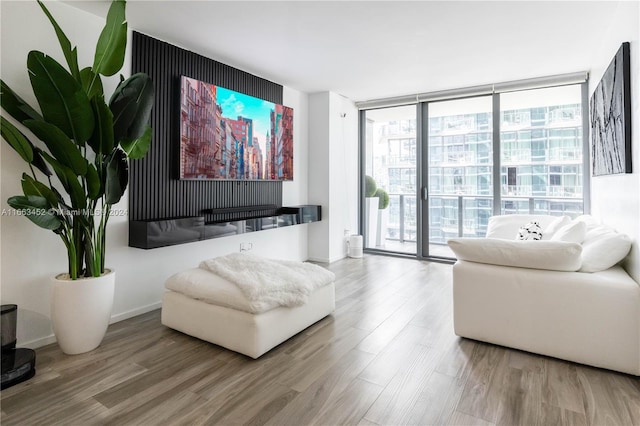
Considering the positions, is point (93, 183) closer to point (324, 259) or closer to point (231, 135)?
point (231, 135)

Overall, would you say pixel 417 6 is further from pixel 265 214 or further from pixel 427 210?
pixel 427 210

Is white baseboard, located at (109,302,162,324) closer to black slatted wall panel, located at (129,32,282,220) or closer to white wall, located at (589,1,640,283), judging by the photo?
black slatted wall panel, located at (129,32,282,220)

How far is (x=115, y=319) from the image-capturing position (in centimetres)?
289

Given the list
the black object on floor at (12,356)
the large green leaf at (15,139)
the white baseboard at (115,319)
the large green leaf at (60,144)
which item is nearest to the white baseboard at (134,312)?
the white baseboard at (115,319)

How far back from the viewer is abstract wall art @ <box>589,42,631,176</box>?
2266 mm

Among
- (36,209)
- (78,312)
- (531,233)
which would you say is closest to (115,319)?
(78,312)

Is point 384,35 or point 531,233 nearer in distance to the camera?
point 384,35

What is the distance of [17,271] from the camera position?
234 cm

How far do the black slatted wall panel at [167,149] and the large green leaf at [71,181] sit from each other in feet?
2.17

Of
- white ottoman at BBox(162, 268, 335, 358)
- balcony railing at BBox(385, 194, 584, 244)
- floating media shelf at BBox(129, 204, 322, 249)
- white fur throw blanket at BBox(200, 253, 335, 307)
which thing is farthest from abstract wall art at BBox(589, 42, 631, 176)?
floating media shelf at BBox(129, 204, 322, 249)

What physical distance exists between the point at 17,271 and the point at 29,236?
0.24 metres

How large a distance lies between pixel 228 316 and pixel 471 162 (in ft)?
13.4

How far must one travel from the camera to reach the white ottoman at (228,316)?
2.27m

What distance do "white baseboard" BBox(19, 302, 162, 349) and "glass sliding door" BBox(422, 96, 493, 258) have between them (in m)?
3.79
